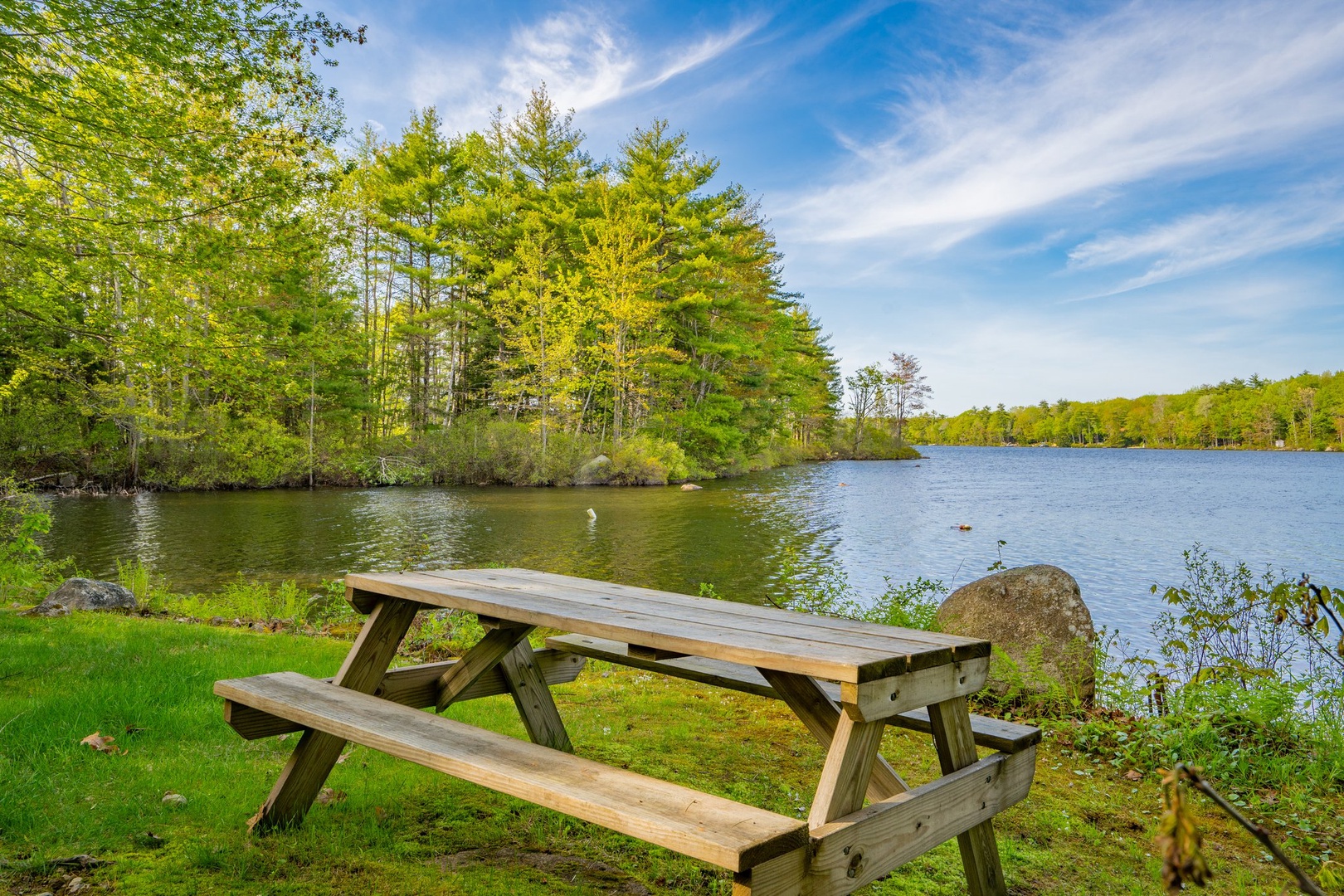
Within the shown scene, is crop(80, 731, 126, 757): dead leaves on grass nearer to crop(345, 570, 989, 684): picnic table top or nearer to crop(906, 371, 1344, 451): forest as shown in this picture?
crop(345, 570, 989, 684): picnic table top

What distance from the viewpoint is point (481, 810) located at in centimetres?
304

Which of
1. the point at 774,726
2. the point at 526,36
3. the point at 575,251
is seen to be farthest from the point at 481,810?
the point at 575,251

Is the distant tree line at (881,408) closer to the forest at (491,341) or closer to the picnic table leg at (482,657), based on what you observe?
the forest at (491,341)

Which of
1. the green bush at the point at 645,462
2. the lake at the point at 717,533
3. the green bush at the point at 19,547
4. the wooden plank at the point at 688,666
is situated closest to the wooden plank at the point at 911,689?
the wooden plank at the point at 688,666

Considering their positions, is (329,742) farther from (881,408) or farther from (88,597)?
(881,408)

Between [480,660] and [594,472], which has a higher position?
[480,660]

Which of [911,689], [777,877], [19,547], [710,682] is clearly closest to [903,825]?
[911,689]

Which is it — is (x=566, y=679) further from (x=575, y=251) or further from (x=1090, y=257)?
(x=1090, y=257)

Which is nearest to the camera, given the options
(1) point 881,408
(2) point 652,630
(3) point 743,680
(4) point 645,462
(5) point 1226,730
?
(2) point 652,630

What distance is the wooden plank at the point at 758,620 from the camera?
1994 millimetres

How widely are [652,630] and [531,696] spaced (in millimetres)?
1511

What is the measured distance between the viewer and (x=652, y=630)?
2062mm

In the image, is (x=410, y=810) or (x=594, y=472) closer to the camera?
(x=410, y=810)

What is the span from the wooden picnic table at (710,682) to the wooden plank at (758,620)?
0.01 metres
